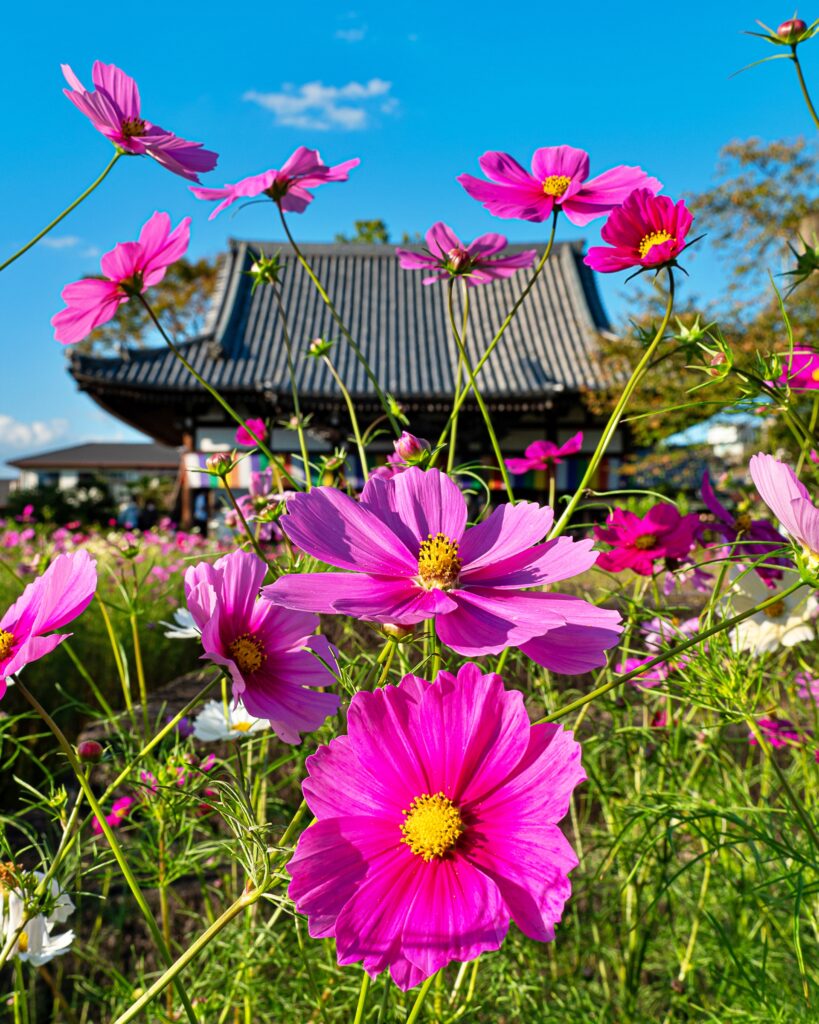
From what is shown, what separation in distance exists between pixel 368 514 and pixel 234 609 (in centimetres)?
9

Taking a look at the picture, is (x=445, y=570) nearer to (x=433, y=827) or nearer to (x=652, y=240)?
(x=433, y=827)

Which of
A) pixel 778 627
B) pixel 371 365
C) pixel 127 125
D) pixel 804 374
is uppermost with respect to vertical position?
pixel 371 365

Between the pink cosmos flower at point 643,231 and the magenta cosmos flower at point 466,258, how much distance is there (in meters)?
0.13

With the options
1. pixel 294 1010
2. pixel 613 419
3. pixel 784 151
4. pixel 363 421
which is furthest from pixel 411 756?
pixel 784 151

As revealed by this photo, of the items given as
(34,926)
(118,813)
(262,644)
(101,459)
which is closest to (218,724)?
(118,813)

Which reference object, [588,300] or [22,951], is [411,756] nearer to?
[22,951]

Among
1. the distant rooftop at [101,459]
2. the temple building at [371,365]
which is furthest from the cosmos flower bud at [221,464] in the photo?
the distant rooftop at [101,459]

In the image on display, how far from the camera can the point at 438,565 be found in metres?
0.34

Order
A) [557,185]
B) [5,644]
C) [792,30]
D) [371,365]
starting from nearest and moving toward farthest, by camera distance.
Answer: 1. [5,644]
2. [792,30]
3. [557,185]
4. [371,365]

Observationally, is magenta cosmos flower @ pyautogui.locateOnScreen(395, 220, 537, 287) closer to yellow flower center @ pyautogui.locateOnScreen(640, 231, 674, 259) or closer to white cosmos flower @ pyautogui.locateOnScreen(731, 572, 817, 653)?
yellow flower center @ pyautogui.locateOnScreen(640, 231, 674, 259)

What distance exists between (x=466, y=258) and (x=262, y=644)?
359mm

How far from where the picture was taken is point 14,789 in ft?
6.24

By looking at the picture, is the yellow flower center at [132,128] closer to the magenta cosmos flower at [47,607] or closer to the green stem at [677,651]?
the magenta cosmos flower at [47,607]

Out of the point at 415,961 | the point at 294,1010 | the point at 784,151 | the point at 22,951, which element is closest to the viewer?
the point at 415,961
